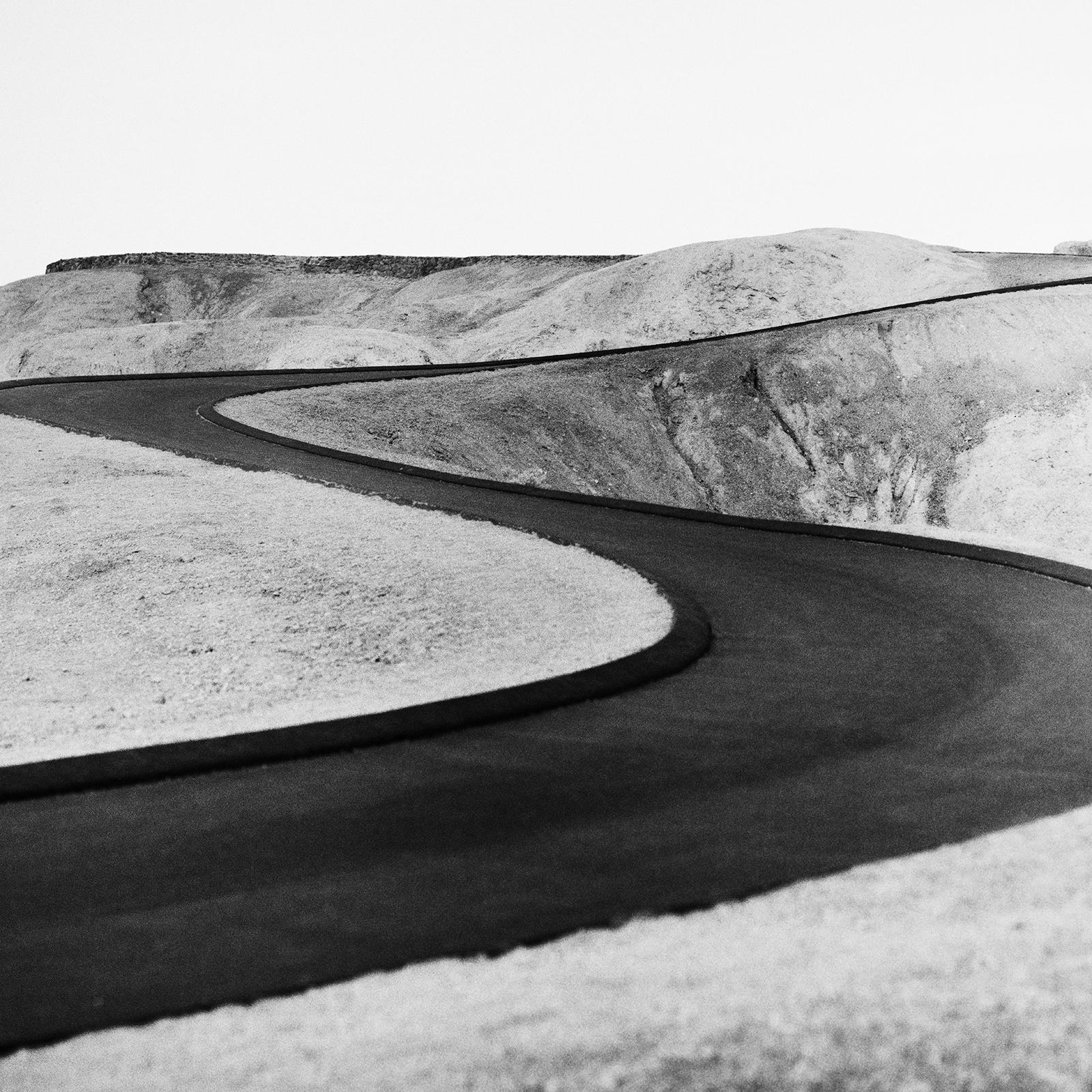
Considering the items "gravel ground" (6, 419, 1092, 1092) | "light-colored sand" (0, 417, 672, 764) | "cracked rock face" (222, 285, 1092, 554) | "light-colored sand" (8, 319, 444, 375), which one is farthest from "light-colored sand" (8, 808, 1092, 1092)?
"light-colored sand" (8, 319, 444, 375)

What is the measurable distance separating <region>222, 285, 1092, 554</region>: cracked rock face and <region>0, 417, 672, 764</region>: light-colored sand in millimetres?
16916

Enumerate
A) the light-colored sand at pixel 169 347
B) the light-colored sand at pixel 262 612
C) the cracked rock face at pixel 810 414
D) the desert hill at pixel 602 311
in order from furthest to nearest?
1. the light-colored sand at pixel 169 347
2. the desert hill at pixel 602 311
3. the cracked rock face at pixel 810 414
4. the light-colored sand at pixel 262 612

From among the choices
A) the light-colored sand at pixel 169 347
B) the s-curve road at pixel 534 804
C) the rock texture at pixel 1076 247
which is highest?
the rock texture at pixel 1076 247

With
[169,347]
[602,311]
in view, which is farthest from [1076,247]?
[169,347]

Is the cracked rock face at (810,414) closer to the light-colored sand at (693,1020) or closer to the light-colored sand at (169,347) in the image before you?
the light-colored sand at (693,1020)

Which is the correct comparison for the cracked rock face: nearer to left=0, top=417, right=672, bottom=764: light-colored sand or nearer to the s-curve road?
left=0, top=417, right=672, bottom=764: light-colored sand

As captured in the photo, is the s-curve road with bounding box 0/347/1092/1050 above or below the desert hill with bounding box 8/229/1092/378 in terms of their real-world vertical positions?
below

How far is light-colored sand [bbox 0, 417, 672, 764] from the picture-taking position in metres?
10.4

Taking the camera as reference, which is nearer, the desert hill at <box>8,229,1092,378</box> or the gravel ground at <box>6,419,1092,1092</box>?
the gravel ground at <box>6,419,1092,1092</box>

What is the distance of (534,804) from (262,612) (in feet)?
19.8

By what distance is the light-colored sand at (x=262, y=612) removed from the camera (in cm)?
1045

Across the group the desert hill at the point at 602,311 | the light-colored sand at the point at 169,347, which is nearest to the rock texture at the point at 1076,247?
the desert hill at the point at 602,311

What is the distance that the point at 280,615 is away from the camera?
1241 cm

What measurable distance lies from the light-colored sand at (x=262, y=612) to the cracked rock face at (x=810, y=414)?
666 inches
